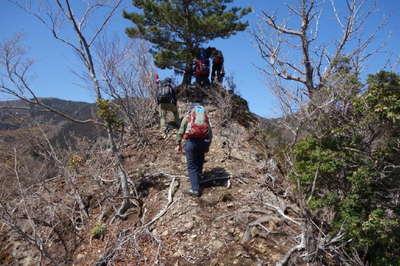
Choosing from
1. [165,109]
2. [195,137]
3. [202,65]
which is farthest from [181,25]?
[195,137]

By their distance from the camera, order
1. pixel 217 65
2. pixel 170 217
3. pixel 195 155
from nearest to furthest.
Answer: pixel 170 217
pixel 195 155
pixel 217 65

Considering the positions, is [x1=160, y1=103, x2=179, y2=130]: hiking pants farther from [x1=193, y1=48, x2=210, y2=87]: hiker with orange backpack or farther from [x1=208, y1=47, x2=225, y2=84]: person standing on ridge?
[x1=208, y1=47, x2=225, y2=84]: person standing on ridge

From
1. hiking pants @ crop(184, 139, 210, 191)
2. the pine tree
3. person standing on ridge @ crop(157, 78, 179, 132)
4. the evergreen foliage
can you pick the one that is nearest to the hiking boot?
hiking pants @ crop(184, 139, 210, 191)

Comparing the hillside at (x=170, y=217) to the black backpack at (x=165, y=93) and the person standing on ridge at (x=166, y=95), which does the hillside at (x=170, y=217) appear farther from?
the black backpack at (x=165, y=93)

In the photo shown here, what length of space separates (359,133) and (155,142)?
569 cm

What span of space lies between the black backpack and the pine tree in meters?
2.25

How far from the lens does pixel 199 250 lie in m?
4.17

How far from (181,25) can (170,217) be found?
7.59 metres

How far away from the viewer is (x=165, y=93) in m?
7.87

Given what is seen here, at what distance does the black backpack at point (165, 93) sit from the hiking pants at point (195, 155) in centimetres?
312

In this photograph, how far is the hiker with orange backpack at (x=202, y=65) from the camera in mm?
10211

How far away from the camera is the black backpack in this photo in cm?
787

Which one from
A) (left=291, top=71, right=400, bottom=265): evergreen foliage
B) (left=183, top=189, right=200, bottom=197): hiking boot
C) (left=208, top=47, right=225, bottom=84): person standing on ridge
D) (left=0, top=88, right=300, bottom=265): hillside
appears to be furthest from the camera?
(left=208, top=47, right=225, bottom=84): person standing on ridge

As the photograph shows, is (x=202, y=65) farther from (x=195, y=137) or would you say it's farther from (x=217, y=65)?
(x=195, y=137)
